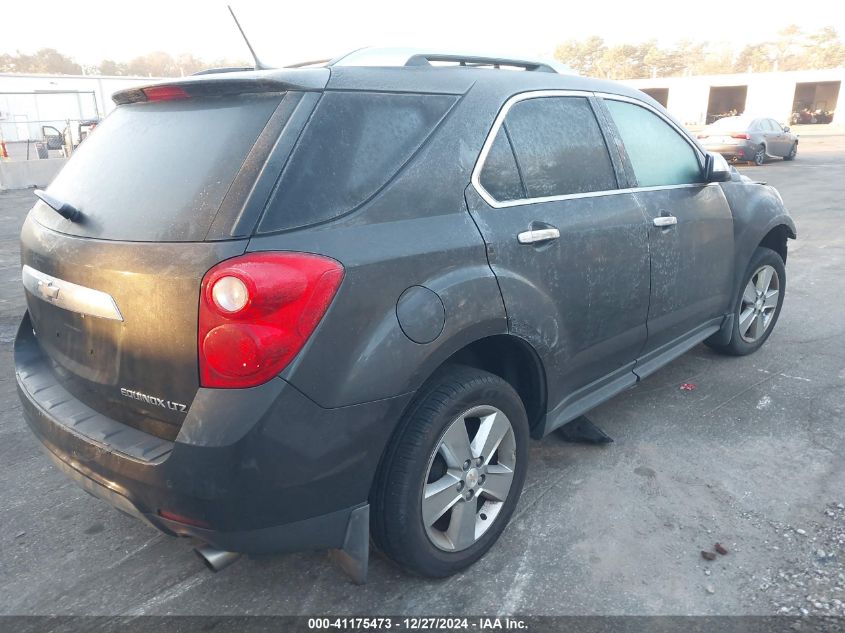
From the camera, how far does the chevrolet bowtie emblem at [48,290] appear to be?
2.21 m

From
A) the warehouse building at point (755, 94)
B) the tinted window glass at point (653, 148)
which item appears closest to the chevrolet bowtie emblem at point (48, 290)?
the tinted window glass at point (653, 148)

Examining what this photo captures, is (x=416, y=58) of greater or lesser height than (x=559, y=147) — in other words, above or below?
above

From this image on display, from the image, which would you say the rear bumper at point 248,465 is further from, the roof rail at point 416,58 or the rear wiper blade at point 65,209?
the roof rail at point 416,58

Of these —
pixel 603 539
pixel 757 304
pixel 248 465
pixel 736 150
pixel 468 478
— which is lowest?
pixel 736 150

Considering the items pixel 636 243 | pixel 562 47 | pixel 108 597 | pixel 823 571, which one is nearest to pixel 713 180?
pixel 636 243

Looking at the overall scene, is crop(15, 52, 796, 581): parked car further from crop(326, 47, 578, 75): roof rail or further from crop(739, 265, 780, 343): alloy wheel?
crop(739, 265, 780, 343): alloy wheel

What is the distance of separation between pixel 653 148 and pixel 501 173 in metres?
1.38

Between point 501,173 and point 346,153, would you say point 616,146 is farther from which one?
point 346,153

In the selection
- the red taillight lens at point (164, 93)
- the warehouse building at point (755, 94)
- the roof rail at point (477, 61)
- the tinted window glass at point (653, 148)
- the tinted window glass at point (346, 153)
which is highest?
the roof rail at point (477, 61)

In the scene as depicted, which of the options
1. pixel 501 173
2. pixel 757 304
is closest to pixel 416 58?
pixel 501 173

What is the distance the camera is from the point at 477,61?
2.75 m

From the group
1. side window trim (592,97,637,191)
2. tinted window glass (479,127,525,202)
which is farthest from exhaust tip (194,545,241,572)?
side window trim (592,97,637,191)

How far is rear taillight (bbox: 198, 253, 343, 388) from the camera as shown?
178 cm

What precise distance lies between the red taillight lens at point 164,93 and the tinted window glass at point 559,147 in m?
1.24
